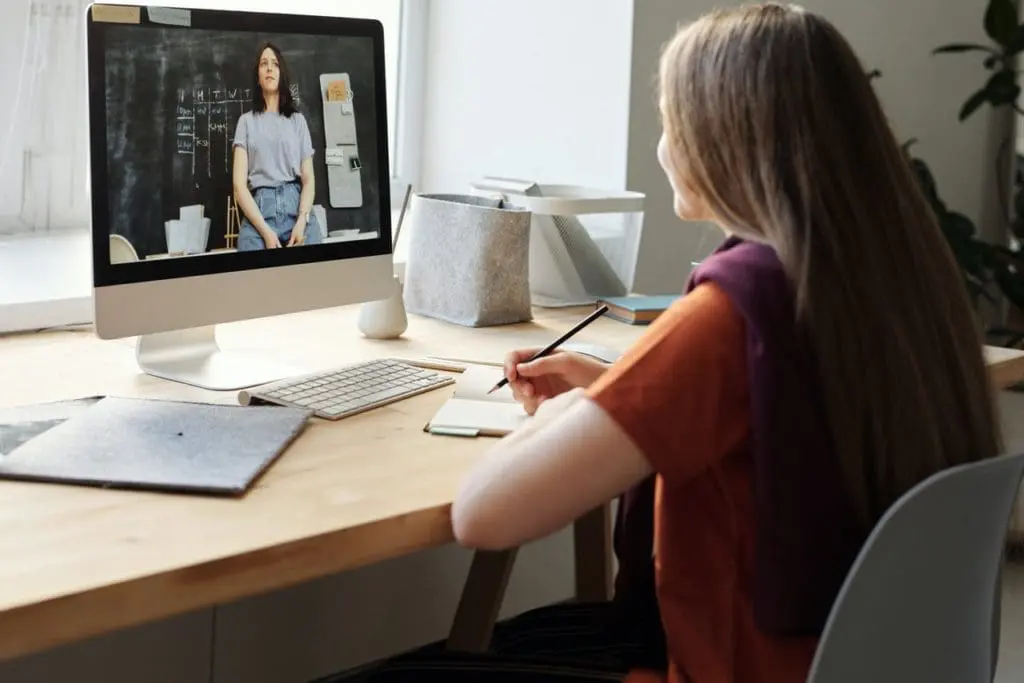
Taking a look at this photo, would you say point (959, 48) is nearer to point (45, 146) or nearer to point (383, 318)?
point (383, 318)

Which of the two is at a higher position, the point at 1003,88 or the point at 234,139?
the point at 1003,88

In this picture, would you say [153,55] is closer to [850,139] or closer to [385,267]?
[385,267]

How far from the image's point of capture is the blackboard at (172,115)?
1.52 m

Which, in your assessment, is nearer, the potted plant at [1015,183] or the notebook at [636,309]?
the notebook at [636,309]

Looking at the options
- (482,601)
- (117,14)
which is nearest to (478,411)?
(482,601)

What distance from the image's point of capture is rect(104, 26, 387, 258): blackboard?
1.52 metres

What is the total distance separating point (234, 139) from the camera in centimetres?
163

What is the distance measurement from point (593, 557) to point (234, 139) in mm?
947

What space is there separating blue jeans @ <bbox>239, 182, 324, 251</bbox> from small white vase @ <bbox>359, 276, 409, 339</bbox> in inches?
8.5

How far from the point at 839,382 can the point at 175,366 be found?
0.92m

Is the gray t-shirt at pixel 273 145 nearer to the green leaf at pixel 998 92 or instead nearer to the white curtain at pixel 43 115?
the white curtain at pixel 43 115

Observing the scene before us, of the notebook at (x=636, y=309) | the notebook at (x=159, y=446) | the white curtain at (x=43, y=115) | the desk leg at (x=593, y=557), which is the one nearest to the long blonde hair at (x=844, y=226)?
the notebook at (x=159, y=446)

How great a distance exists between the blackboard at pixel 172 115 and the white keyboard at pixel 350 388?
21 cm

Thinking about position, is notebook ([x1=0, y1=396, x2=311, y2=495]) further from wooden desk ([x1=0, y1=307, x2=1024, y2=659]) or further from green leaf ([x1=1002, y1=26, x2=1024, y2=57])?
green leaf ([x1=1002, y1=26, x2=1024, y2=57])
